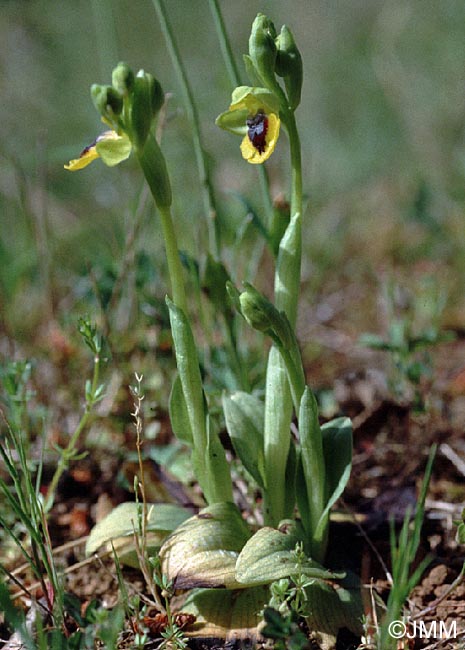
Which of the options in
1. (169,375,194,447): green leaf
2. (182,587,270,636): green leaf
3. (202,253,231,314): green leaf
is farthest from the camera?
(202,253,231,314): green leaf

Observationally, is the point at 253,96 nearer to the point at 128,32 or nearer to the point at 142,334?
the point at 142,334

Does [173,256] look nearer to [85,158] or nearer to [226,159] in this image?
[85,158]

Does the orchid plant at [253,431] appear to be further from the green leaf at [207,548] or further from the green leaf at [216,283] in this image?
the green leaf at [216,283]

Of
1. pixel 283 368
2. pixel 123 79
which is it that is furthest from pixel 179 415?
pixel 123 79

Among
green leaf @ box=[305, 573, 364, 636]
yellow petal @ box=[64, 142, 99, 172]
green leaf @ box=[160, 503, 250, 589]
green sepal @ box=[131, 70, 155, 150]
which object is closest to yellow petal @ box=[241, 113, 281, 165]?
green sepal @ box=[131, 70, 155, 150]

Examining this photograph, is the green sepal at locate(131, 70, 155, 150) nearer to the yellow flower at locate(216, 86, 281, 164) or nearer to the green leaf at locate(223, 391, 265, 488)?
the yellow flower at locate(216, 86, 281, 164)
